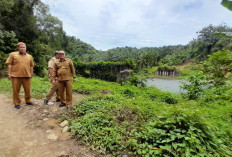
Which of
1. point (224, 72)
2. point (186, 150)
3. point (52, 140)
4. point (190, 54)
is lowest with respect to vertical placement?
point (52, 140)

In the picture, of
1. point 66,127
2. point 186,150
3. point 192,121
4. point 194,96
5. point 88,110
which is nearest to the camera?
point 186,150

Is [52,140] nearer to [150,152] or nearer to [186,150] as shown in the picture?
[150,152]

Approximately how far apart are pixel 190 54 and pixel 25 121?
31.9 m

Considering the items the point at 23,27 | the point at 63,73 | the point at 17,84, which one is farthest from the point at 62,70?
the point at 23,27

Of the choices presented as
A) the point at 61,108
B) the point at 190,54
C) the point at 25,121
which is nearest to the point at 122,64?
the point at 61,108

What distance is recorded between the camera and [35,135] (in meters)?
2.38

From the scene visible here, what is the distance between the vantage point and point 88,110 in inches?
125

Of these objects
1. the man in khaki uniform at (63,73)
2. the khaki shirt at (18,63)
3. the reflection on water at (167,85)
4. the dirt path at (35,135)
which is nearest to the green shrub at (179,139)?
the dirt path at (35,135)

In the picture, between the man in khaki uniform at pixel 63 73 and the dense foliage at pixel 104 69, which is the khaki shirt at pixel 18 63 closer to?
the man in khaki uniform at pixel 63 73

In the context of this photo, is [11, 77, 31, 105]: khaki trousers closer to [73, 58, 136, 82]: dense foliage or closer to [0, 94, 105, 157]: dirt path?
[0, 94, 105, 157]: dirt path

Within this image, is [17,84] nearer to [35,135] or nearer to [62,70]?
[62,70]

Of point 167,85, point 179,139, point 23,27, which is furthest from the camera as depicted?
point 167,85

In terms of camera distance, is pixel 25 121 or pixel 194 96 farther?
pixel 194 96

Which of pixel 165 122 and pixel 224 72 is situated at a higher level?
pixel 224 72
